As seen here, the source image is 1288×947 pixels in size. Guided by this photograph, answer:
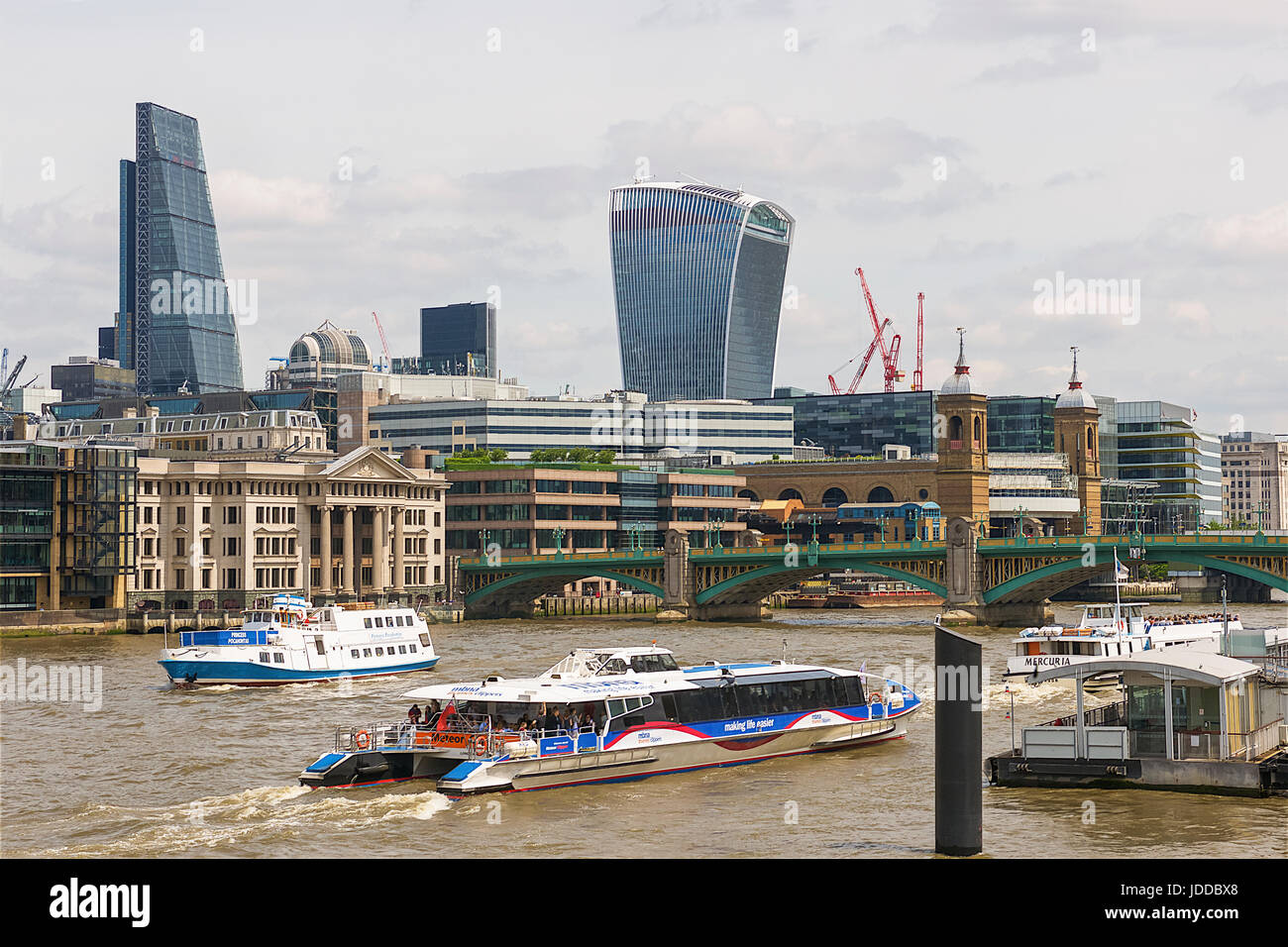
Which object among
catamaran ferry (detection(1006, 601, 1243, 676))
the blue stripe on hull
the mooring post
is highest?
the mooring post

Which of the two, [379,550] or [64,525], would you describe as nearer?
[64,525]

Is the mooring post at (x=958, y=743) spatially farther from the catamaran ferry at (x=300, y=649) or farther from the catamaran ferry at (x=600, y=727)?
the catamaran ferry at (x=300, y=649)

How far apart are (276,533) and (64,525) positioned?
23.4 metres

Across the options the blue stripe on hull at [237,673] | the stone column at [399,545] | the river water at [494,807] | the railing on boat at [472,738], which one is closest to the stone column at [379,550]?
the stone column at [399,545]

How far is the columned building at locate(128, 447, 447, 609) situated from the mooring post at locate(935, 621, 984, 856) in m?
118

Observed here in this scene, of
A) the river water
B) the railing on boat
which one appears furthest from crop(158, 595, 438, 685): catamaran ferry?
the railing on boat

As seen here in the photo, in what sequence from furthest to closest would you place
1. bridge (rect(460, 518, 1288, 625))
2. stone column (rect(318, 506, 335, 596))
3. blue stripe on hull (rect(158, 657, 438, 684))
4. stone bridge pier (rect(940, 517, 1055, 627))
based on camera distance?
stone column (rect(318, 506, 335, 596)) < stone bridge pier (rect(940, 517, 1055, 627)) < bridge (rect(460, 518, 1288, 625)) < blue stripe on hull (rect(158, 657, 438, 684))

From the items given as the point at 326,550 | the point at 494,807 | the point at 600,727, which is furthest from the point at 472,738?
the point at 326,550

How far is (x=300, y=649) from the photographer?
292 feet

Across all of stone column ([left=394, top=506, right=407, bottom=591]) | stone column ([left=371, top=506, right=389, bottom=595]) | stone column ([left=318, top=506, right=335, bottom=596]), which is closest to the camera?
stone column ([left=318, top=506, right=335, bottom=596])

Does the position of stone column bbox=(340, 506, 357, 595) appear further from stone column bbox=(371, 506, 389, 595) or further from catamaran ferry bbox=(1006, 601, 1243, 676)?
catamaran ferry bbox=(1006, 601, 1243, 676)

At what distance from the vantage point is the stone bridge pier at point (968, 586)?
137m

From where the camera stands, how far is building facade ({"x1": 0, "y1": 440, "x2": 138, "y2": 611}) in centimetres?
13038

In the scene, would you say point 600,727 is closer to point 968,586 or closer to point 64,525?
point 968,586
